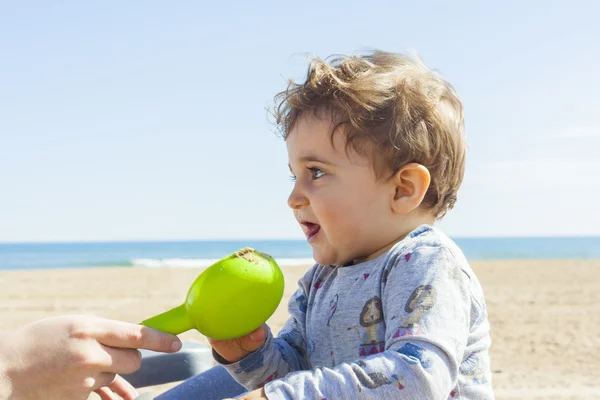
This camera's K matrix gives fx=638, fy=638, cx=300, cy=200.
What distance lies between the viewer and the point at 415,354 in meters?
1.15

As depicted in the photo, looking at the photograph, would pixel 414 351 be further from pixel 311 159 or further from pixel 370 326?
pixel 311 159

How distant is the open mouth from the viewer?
1604 millimetres

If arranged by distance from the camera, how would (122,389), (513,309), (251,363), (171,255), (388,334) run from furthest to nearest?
(171,255) < (513,309) < (122,389) < (251,363) < (388,334)

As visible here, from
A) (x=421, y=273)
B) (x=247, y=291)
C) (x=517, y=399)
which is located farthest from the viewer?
(x=517, y=399)

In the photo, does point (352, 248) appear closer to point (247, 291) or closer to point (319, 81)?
point (247, 291)

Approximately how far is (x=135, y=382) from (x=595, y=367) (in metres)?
4.12

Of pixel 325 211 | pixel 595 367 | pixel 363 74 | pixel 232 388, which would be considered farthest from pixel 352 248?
pixel 595 367

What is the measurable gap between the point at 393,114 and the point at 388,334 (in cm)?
54

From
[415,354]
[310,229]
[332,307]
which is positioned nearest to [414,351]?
[415,354]

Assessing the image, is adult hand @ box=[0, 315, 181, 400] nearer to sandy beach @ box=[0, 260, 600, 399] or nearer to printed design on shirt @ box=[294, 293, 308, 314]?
printed design on shirt @ box=[294, 293, 308, 314]

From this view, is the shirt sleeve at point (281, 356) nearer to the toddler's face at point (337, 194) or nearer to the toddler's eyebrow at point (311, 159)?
the toddler's face at point (337, 194)

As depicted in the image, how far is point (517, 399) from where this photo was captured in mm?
4082

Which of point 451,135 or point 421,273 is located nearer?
point 421,273

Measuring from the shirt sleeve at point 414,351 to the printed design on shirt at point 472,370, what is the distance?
191mm
